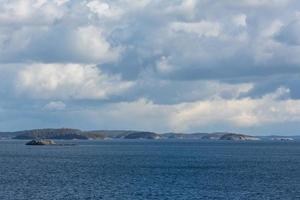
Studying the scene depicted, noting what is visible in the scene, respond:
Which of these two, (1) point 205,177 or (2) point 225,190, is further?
(1) point 205,177

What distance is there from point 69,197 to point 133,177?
3740cm

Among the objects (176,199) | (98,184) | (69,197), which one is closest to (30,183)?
(98,184)

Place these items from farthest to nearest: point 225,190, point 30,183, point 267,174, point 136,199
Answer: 1. point 267,174
2. point 30,183
3. point 225,190
4. point 136,199

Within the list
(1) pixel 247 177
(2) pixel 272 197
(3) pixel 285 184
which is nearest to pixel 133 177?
(1) pixel 247 177

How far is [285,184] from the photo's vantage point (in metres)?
115

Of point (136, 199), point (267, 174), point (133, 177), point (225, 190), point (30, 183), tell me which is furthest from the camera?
point (267, 174)

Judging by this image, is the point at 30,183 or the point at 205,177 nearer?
the point at 30,183

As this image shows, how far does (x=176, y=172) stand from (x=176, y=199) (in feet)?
173

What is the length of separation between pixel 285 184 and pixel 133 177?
30989 mm

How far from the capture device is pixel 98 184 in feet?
371

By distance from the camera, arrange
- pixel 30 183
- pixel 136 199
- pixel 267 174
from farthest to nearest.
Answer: pixel 267 174 → pixel 30 183 → pixel 136 199

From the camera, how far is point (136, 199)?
91625mm

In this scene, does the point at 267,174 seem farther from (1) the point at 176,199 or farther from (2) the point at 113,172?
(1) the point at 176,199

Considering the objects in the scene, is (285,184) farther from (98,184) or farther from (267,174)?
(98,184)
